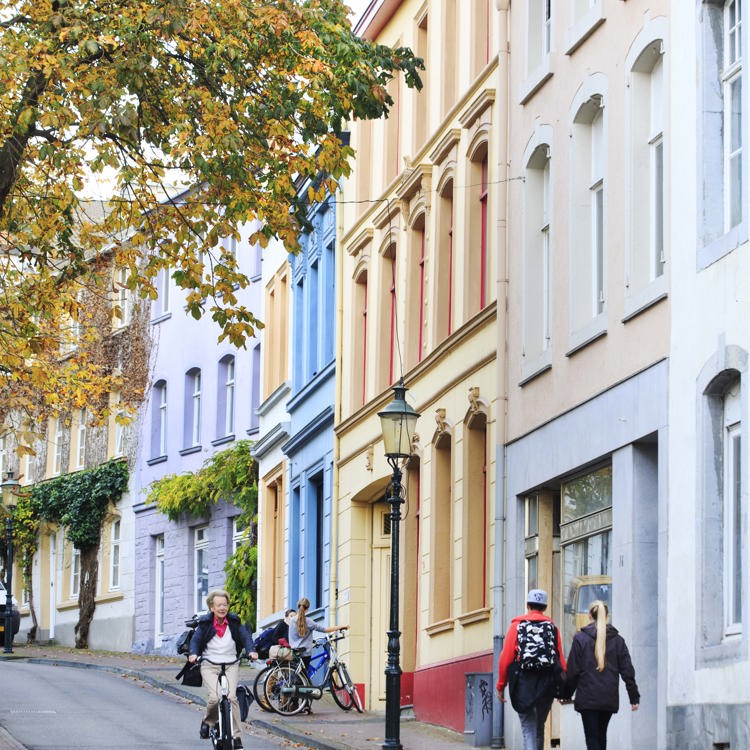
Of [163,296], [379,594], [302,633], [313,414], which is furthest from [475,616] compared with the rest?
[163,296]

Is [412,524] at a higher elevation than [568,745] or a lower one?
higher

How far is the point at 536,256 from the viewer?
2203 cm

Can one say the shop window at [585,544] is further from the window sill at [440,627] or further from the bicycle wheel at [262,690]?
→ the bicycle wheel at [262,690]

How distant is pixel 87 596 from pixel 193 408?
21.3ft

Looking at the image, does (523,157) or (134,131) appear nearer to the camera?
(134,131)

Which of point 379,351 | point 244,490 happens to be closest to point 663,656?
point 379,351

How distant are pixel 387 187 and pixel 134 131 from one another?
39.9ft

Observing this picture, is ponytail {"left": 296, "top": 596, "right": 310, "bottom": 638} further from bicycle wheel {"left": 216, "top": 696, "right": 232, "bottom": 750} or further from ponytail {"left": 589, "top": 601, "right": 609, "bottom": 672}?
ponytail {"left": 589, "top": 601, "right": 609, "bottom": 672}

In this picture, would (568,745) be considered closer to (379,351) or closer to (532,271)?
(532,271)

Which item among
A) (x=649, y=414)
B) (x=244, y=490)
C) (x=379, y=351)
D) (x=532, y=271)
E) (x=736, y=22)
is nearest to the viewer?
(x=736, y=22)

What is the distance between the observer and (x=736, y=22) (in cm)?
1617

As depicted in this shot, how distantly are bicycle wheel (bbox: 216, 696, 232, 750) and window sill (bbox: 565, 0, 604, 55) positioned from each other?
799cm

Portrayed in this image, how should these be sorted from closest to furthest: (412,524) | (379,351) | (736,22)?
(736,22) → (412,524) → (379,351)

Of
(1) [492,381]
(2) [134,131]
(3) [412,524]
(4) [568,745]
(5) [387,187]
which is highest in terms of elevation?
(5) [387,187]
